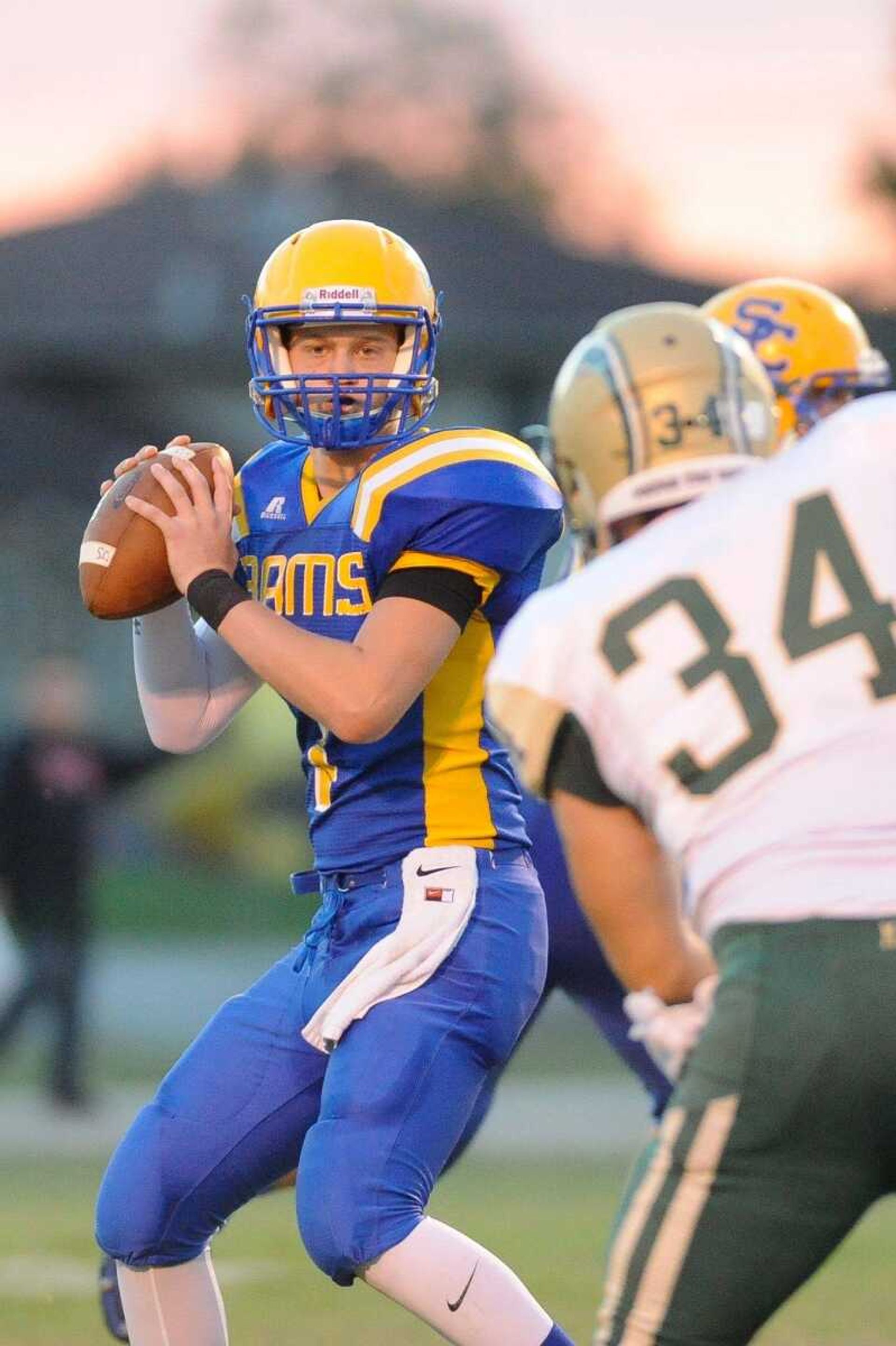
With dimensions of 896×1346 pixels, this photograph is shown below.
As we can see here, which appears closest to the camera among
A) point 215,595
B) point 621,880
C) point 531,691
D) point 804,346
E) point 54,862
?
point 531,691

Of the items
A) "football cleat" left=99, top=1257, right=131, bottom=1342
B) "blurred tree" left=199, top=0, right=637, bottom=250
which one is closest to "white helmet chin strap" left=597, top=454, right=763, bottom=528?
"football cleat" left=99, top=1257, right=131, bottom=1342

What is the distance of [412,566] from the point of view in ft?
12.1

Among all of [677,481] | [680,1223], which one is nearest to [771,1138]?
[680,1223]

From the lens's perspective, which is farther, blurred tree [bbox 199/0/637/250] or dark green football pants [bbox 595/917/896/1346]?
blurred tree [bbox 199/0/637/250]

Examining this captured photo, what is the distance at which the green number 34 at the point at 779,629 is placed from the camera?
107 inches

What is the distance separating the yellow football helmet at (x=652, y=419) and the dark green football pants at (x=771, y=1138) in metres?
0.60

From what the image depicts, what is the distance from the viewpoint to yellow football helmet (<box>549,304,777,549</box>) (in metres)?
3.01

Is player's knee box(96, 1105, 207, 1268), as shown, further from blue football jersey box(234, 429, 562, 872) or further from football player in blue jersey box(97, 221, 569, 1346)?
blue football jersey box(234, 429, 562, 872)

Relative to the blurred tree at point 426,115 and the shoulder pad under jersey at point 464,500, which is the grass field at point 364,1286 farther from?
the blurred tree at point 426,115

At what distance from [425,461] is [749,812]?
3.93 ft

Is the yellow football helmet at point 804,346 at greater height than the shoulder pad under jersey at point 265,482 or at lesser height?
greater

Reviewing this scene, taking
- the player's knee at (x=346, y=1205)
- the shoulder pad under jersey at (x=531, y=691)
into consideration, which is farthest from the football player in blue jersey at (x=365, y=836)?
the shoulder pad under jersey at (x=531, y=691)

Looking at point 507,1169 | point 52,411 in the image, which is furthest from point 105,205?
point 507,1169

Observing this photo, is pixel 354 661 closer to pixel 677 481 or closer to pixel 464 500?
pixel 464 500
